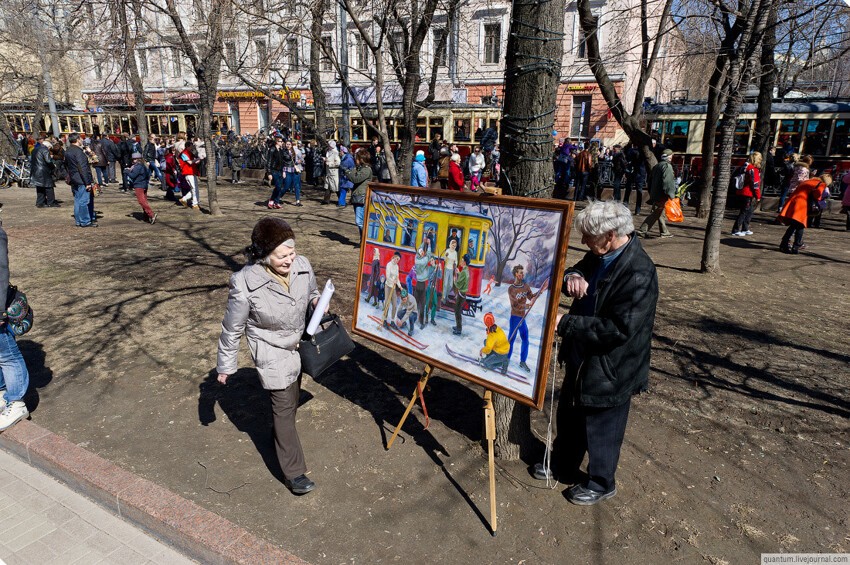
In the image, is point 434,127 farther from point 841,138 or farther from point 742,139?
point 841,138

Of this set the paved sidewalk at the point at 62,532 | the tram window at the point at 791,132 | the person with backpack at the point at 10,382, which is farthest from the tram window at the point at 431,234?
the tram window at the point at 791,132

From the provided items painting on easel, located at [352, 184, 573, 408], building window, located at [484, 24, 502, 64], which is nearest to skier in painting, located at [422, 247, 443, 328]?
painting on easel, located at [352, 184, 573, 408]

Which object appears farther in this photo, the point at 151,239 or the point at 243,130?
the point at 243,130

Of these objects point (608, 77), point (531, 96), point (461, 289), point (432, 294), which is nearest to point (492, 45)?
point (608, 77)

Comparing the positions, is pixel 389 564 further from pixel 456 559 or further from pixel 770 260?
pixel 770 260

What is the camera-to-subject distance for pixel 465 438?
4.09 m

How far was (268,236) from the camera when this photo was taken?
3.19m

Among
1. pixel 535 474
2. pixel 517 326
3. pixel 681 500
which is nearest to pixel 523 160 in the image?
pixel 517 326

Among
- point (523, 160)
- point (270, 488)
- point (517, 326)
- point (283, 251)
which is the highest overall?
point (523, 160)

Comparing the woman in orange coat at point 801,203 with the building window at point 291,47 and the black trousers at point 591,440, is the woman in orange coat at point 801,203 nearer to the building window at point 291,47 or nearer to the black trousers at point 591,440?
the black trousers at point 591,440

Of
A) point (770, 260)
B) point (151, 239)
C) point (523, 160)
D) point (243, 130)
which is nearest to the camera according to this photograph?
point (523, 160)

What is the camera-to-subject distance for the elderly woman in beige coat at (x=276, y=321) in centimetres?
322

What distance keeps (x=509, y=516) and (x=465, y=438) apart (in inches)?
34.9

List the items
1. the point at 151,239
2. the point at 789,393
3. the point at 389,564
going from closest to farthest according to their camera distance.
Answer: the point at 389,564
the point at 789,393
the point at 151,239
